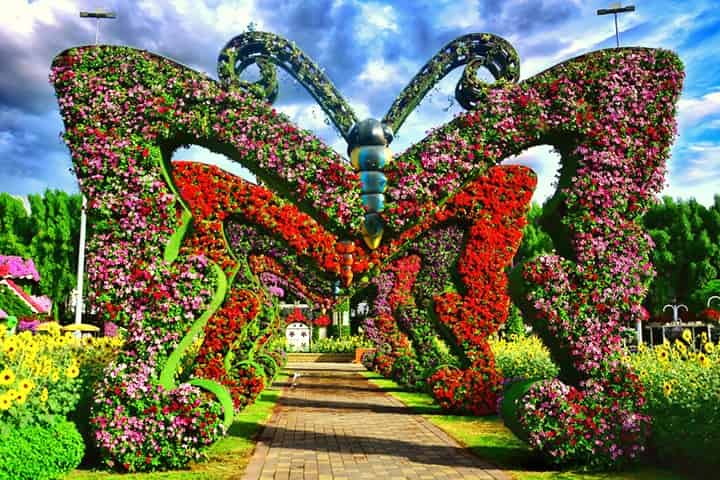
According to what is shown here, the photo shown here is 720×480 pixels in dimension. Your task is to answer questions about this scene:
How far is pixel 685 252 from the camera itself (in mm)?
31609

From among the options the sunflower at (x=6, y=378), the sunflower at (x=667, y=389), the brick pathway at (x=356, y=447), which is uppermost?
the sunflower at (x=6, y=378)

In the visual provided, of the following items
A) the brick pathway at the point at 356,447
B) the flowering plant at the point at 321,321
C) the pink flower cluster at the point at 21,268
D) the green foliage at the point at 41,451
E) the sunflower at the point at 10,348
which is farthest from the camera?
the flowering plant at the point at 321,321

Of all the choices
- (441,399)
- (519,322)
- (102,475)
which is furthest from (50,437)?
(519,322)

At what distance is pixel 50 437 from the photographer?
18.9ft

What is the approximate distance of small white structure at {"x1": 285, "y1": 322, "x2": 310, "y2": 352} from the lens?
35.1 meters

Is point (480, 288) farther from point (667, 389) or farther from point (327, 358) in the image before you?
point (327, 358)

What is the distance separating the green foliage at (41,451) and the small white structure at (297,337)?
28.8 meters

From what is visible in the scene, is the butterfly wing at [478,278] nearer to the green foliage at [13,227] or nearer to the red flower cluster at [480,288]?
the red flower cluster at [480,288]

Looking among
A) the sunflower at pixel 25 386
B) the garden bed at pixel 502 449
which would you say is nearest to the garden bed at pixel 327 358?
the garden bed at pixel 502 449

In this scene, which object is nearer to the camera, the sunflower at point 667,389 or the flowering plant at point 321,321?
the sunflower at point 667,389

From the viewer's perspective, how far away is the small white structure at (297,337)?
35.1 m

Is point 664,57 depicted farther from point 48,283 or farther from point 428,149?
point 48,283

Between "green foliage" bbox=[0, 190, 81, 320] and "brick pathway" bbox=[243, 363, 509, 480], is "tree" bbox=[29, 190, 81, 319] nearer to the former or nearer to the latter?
"green foliage" bbox=[0, 190, 81, 320]

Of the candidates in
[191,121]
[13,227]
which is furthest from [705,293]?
[13,227]
